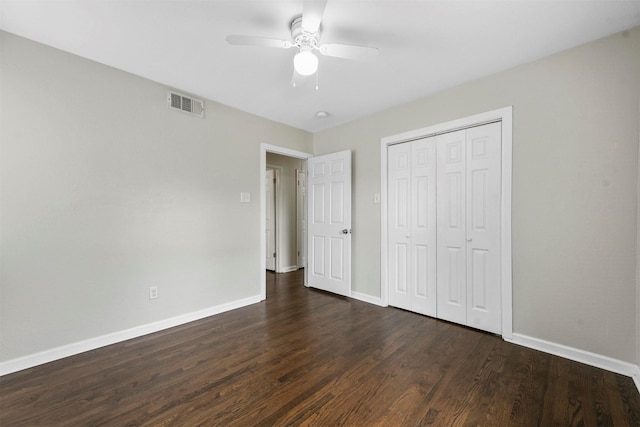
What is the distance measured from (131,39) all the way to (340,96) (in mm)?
1955

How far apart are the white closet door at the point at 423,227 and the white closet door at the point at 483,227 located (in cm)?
36

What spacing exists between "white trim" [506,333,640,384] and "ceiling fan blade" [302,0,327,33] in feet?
9.78

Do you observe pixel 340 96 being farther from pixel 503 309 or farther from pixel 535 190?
pixel 503 309

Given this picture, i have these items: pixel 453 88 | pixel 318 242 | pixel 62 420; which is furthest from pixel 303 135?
pixel 62 420

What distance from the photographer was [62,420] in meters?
1.54

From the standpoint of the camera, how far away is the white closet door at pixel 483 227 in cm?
256

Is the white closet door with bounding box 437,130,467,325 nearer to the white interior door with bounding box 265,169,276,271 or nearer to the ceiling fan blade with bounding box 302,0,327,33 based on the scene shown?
the ceiling fan blade with bounding box 302,0,327,33

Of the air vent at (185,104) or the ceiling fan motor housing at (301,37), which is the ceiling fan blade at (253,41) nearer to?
the ceiling fan motor housing at (301,37)

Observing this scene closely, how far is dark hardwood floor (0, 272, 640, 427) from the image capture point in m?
1.56

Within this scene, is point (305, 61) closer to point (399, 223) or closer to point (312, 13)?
point (312, 13)

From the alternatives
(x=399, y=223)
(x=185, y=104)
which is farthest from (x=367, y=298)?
(x=185, y=104)

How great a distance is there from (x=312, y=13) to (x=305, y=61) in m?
0.28

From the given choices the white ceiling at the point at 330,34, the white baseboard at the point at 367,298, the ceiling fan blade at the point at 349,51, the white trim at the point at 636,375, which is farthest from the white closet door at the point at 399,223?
the white trim at the point at 636,375

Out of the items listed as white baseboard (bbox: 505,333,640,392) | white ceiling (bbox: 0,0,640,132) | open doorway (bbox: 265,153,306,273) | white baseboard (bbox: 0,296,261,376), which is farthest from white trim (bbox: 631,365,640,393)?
open doorway (bbox: 265,153,306,273)
